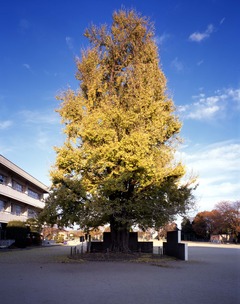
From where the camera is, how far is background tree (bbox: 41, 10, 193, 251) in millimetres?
18891

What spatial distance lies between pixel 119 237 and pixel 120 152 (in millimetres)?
6111

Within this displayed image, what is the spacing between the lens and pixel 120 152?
18.4 m

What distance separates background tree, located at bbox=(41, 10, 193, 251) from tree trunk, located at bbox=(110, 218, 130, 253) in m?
0.06

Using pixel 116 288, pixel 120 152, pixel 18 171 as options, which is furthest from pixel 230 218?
pixel 116 288

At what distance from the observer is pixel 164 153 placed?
20734 mm

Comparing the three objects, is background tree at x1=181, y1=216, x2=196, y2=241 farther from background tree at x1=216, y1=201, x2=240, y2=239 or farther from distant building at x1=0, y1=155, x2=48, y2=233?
distant building at x1=0, y1=155, x2=48, y2=233

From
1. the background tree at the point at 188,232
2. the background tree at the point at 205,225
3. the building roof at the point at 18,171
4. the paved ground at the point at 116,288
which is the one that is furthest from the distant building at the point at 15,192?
the background tree at the point at 188,232

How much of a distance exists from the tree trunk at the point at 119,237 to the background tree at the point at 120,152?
6cm

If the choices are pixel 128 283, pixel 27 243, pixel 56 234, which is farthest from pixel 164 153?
pixel 56 234

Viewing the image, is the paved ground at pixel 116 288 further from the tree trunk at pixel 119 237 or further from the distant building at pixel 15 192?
the distant building at pixel 15 192

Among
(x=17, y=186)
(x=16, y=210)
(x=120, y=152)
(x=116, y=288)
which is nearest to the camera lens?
(x=116, y=288)

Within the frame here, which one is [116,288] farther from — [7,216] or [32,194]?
[32,194]

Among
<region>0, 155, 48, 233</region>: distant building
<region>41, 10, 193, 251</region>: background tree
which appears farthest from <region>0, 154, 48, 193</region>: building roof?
<region>41, 10, 193, 251</region>: background tree

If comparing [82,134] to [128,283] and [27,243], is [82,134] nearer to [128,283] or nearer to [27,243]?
[128,283]
